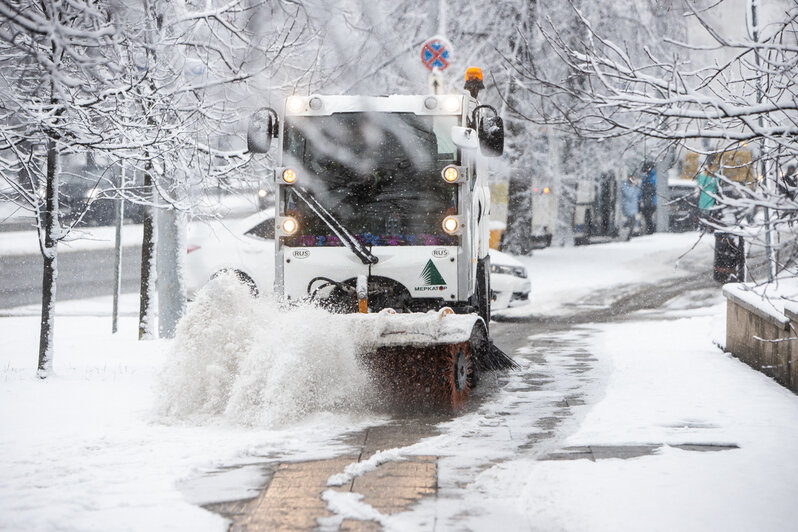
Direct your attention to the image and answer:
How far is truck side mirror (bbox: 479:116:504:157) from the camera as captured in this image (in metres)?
8.59

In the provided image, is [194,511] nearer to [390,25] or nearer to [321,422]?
[321,422]

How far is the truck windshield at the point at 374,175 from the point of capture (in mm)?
8781

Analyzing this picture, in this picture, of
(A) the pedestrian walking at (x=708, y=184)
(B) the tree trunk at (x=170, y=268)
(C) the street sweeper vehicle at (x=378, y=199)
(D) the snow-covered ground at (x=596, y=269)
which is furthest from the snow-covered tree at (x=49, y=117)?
(D) the snow-covered ground at (x=596, y=269)

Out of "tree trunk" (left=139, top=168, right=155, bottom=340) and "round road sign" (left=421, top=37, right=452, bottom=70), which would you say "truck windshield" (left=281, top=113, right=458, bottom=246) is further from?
"round road sign" (left=421, top=37, right=452, bottom=70)

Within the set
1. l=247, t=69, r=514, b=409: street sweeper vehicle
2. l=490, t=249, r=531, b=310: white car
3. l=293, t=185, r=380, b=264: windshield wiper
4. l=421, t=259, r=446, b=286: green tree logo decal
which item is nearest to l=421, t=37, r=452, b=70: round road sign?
l=490, t=249, r=531, b=310: white car

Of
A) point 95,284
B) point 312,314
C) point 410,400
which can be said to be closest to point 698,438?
point 410,400

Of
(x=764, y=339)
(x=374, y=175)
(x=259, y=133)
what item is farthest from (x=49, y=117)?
(x=764, y=339)

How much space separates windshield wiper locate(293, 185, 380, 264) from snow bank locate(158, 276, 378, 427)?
944 millimetres

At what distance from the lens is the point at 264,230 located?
14.2 metres

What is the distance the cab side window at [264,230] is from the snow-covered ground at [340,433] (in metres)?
2.81

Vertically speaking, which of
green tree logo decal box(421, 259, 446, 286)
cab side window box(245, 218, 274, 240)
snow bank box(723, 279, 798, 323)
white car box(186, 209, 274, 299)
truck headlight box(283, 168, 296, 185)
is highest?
truck headlight box(283, 168, 296, 185)

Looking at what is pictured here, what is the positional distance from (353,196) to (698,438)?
11.9 feet

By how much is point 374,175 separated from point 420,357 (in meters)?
1.71

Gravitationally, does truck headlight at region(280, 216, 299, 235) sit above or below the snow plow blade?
above
